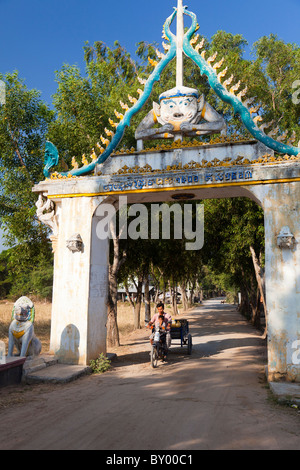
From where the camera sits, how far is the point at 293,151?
8289mm

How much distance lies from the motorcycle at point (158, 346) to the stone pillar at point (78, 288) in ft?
4.13

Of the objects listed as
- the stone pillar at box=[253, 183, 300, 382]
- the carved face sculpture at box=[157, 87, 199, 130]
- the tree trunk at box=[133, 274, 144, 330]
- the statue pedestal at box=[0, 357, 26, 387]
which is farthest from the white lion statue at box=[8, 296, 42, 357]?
the tree trunk at box=[133, 274, 144, 330]

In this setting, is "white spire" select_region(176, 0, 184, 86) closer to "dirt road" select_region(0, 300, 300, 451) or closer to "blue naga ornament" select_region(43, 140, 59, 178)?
"blue naga ornament" select_region(43, 140, 59, 178)

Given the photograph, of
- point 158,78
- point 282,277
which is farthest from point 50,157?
point 282,277

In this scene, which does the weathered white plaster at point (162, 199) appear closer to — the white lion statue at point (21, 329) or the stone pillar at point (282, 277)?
the stone pillar at point (282, 277)

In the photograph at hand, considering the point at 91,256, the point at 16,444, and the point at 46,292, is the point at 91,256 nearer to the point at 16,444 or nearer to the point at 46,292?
the point at 16,444

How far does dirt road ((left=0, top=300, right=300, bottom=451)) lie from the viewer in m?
4.62

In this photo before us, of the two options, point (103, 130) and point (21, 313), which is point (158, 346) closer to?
point (21, 313)

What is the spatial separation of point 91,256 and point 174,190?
2.57m

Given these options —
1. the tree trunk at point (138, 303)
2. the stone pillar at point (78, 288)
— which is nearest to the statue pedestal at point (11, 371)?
the stone pillar at point (78, 288)

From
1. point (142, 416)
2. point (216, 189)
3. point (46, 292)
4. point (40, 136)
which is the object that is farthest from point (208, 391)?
point (46, 292)

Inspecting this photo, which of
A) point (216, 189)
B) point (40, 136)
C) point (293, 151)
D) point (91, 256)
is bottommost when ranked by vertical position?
point (91, 256)

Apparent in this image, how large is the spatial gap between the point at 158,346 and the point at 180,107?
19.5ft

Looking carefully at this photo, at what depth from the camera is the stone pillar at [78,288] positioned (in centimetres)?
901
